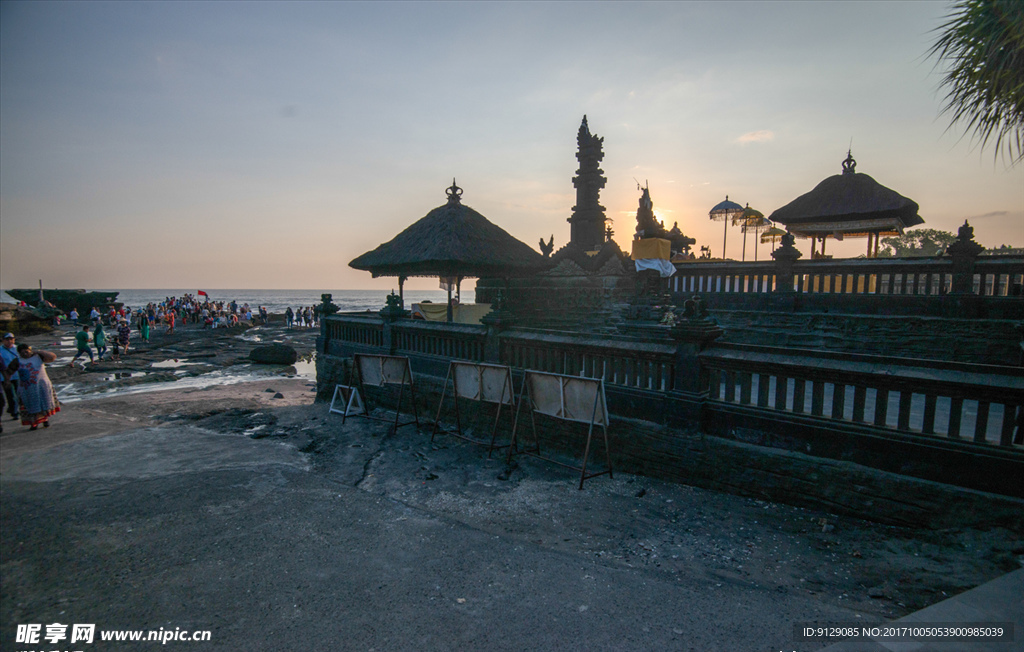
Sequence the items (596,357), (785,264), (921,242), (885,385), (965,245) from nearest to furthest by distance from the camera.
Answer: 1. (885,385)
2. (596,357)
3. (965,245)
4. (785,264)
5. (921,242)

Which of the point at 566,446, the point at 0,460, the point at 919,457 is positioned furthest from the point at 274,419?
the point at 919,457

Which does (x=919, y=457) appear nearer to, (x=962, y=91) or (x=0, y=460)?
(x=962, y=91)

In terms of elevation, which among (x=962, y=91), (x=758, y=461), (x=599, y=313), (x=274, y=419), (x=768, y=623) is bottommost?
(x=274, y=419)

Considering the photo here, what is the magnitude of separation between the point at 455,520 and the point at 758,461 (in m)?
3.50

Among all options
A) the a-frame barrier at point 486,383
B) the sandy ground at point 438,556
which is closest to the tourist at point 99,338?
the sandy ground at point 438,556

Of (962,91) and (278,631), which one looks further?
(962,91)

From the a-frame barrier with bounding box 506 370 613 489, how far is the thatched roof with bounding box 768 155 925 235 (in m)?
11.0

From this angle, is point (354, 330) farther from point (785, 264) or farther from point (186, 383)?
point (785, 264)

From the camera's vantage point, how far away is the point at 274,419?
33.5 ft

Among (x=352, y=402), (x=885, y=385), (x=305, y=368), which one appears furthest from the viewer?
(x=305, y=368)

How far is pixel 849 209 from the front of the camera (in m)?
12.5

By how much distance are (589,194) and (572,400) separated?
736 inches

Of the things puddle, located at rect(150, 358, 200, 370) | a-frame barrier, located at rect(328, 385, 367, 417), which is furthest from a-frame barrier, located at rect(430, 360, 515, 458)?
puddle, located at rect(150, 358, 200, 370)

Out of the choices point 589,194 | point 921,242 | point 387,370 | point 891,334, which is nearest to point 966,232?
point 891,334
